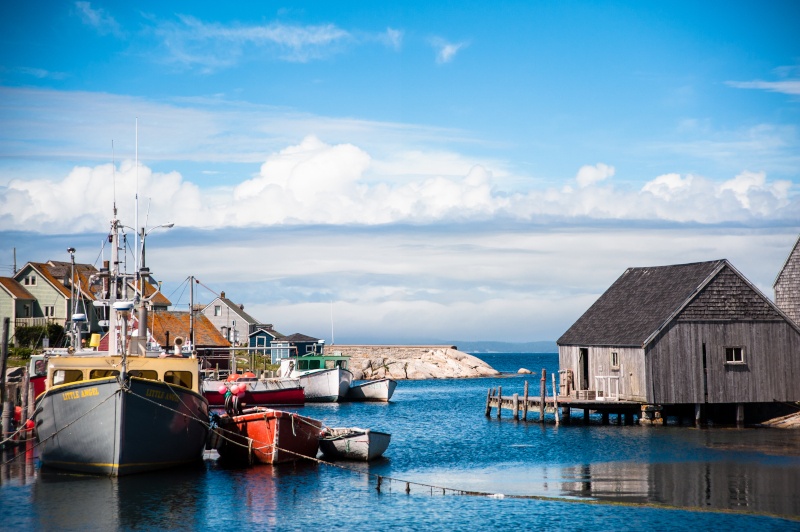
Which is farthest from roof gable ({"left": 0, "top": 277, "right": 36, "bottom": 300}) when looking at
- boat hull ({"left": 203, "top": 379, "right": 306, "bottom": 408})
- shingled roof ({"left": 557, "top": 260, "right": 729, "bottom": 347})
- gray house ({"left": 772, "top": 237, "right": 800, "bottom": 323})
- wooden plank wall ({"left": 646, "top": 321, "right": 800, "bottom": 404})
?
gray house ({"left": 772, "top": 237, "right": 800, "bottom": 323})

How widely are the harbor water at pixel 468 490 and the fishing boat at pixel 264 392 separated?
920 inches

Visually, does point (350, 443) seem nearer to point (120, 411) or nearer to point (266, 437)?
point (266, 437)

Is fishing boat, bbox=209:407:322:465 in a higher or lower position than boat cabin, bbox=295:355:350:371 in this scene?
lower

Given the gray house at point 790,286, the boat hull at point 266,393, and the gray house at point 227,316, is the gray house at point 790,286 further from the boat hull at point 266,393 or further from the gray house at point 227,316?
the gray house at point 227,316

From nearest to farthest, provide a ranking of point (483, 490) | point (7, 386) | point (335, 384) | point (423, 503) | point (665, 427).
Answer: point (423, 503), point (483, 490), point (7, 386), point (665, 427), point (335, 384)

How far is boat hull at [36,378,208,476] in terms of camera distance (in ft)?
Result: 98.0

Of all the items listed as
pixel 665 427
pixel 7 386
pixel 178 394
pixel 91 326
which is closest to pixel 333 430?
pixel 178 394

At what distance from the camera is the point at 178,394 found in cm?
3181

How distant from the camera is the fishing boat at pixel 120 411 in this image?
29938 millimetres

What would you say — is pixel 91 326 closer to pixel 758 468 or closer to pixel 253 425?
pixel 253 425

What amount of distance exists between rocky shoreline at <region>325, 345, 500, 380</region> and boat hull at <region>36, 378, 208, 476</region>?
273ft

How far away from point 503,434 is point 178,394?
20.5m

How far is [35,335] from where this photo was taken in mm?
76312

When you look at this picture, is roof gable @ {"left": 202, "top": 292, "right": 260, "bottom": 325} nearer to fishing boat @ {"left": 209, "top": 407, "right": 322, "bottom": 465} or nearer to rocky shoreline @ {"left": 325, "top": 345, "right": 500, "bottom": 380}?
rocky shoreline @ {"left": 325, "top": 345, "right": 500, "bottom": 380}
